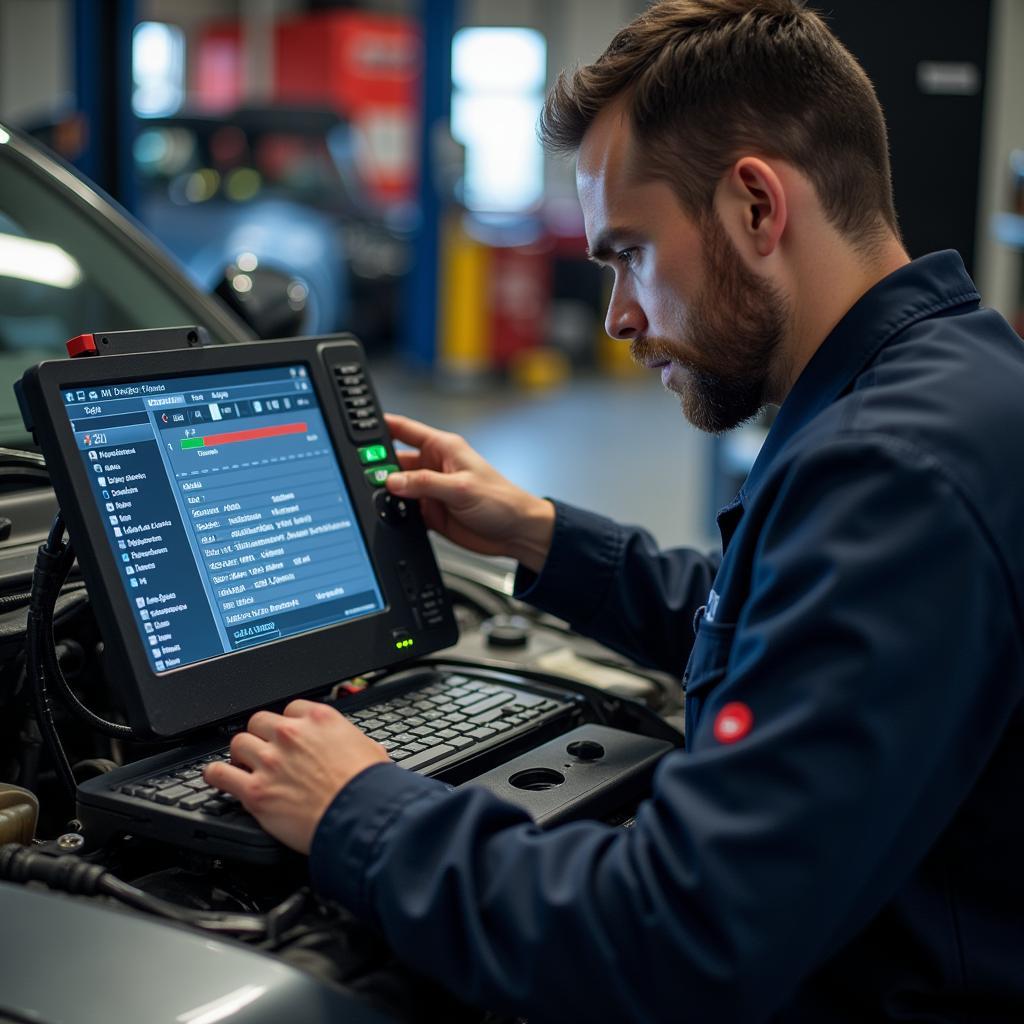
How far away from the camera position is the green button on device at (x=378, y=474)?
57.1 inches

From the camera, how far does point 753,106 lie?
108 cm

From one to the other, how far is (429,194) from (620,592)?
7.19 m

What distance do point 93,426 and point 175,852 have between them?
39cm

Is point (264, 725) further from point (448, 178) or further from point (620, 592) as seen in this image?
point (448, 178)

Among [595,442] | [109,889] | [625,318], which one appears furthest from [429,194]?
[109,889]

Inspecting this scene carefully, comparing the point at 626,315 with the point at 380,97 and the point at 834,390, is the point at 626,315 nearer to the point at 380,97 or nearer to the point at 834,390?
the point at 834,390

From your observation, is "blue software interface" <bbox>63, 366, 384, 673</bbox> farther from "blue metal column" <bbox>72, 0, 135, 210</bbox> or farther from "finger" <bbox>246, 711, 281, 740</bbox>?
"blue metal column" <bbox>72, 0, 135, 210</bbox>

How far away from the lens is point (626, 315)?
1200 mm

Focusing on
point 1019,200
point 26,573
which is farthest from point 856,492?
point 1019,200

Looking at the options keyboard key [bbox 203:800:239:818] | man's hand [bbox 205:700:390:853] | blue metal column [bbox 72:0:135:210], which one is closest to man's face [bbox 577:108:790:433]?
man's hand [bbox 205:700:390:853]

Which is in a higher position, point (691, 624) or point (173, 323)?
point (173, 323)

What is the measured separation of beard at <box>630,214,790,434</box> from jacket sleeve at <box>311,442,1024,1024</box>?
23 centimetres

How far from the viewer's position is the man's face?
1094 mm

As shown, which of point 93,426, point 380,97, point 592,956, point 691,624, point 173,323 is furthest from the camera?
point 380,97
